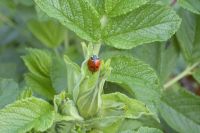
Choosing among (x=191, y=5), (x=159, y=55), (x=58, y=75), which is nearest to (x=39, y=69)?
(x=58, y=75)

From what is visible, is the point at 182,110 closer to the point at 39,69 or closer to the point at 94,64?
the point at 39,69

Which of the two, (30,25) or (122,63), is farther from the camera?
(30,25)

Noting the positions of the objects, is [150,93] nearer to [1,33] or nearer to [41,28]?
[41,28]

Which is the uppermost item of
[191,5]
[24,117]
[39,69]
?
[191,5]

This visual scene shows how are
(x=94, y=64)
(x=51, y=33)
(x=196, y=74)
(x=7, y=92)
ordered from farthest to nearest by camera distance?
(x=51, y=33) → (x=196, y=74) → (x=7, y=92) → (x=94, y=64)

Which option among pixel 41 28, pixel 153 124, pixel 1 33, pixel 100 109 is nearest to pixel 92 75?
pixel 100 109

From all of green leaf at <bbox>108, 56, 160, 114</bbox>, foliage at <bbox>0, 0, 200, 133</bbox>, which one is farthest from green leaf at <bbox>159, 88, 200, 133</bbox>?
green leaf at <bbox>108, 56, 160, 114</bbox>
